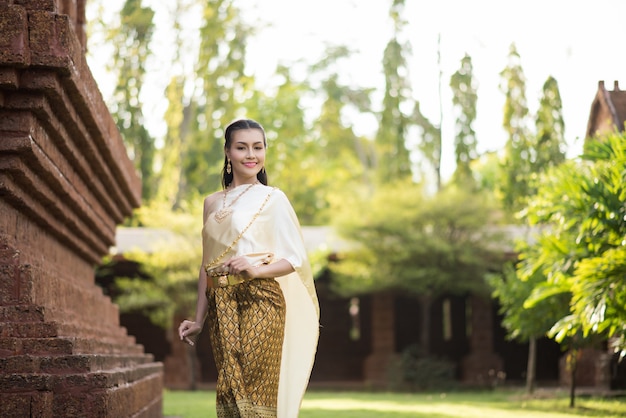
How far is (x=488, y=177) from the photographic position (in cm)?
4238

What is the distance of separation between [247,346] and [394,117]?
28.1 m

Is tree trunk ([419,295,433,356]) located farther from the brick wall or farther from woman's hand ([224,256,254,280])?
woman's hand ([224,256,254,280])

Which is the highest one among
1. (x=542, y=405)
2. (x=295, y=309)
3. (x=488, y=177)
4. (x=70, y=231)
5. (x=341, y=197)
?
(x=488, y=177)

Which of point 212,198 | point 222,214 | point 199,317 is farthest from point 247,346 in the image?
point 212,198

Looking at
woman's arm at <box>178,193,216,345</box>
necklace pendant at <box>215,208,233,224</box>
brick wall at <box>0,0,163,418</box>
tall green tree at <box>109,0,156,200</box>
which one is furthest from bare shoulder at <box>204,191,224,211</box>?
tall green tree at <box>109,0,156,200</box>

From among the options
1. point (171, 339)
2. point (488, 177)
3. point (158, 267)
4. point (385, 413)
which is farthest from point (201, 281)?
point (488, 177)

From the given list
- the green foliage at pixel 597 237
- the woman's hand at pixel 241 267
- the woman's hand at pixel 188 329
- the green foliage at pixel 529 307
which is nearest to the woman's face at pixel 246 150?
the woman's hand at pixel 241 267

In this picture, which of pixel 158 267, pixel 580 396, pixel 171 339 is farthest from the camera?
pixel 171 339

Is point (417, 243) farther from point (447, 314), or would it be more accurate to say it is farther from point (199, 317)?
point (199, 317)

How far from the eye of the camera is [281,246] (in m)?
4.59

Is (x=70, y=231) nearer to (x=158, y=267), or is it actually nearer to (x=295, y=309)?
(x=295, y=309)

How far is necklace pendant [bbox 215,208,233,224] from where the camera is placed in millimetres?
4598

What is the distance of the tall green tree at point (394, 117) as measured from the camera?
31766mm

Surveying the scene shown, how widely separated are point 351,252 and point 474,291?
2.72m
